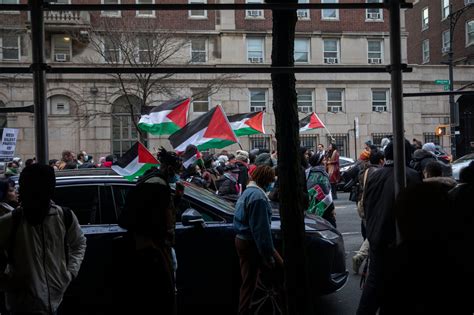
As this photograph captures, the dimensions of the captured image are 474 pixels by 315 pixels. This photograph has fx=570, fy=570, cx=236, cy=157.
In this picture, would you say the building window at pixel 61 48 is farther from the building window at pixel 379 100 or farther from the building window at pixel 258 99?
the building window at pixel 379 100

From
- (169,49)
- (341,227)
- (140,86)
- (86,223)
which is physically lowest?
Answer: (341,227)

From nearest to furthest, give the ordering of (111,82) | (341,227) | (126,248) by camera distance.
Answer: (126,248)
(341,227)
(111,82)

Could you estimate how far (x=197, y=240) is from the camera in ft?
20.1

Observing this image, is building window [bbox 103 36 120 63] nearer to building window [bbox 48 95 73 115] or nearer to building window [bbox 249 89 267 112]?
building window [bbox 48 95 73 115]

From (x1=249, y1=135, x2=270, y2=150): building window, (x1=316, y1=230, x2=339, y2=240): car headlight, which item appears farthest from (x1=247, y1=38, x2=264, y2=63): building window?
(x1=316, y1=230, x2=339, y2=240): car headlight

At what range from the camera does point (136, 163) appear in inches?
245

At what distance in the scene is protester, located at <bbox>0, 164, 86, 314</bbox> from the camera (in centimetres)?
365

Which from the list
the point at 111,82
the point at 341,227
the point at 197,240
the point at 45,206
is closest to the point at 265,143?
the point at 111,82

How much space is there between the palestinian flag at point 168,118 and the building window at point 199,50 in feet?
81.8

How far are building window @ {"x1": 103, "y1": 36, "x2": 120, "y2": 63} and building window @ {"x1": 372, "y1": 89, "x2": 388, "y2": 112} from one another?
55.5ft

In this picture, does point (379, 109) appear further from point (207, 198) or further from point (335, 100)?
point (207, 198)

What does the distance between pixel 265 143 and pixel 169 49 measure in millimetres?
8268

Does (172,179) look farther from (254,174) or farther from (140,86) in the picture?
(140,86)

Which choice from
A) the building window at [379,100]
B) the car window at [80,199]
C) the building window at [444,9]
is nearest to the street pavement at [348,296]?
the car window at [80,199]
